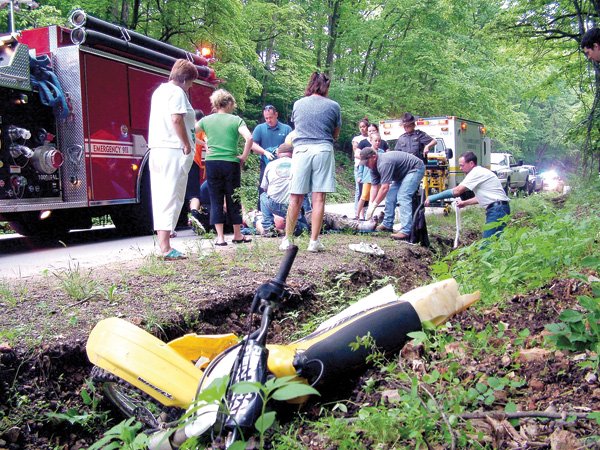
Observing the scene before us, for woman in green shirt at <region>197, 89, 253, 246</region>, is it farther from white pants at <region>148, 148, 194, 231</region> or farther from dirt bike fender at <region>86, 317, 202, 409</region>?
dirt bike fender at <region>86, 317, 202, 409</region>

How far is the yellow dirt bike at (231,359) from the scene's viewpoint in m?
2.22

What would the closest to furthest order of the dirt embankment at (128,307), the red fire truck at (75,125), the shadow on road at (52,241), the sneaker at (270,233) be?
the dirt embankment at (128,307), the red fire truck at (75,125), the shadow on road at (52,241), the sneaker at (270,233)

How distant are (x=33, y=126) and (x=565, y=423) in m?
7.80

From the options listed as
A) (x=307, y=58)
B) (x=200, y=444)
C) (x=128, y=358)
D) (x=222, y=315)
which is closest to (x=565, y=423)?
(x=200, y=444)

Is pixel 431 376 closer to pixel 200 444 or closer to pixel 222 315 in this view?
pixel 200 444

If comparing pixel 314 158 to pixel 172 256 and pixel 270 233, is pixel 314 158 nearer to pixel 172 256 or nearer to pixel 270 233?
pixel 172 256

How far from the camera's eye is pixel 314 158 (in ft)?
20.6

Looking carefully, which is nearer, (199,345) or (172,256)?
(199,345)

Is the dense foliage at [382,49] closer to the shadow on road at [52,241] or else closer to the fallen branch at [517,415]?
the shadow on road at [52,241]

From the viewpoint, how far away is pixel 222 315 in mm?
4273

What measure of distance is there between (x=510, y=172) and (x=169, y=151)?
74.1ft

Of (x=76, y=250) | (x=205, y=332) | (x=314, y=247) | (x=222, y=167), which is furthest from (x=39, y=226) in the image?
(x=205, y=332)

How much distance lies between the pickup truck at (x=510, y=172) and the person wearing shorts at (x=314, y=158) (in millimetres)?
19618

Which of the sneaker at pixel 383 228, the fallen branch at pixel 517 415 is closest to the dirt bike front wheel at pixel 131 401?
the fallen branch at pixel 517 415
